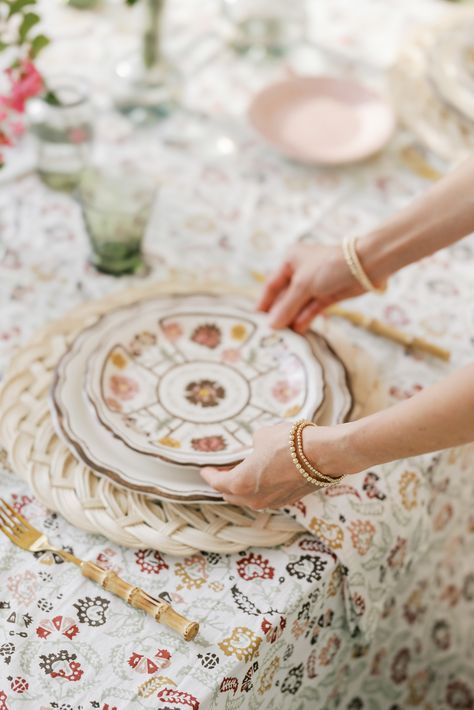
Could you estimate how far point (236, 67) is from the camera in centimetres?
165

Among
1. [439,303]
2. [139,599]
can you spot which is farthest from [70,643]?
[439,303]

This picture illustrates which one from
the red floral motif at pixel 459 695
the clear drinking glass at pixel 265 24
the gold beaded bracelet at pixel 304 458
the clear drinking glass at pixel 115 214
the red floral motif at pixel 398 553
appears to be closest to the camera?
the gold beaded bracelet at pixel 304 458

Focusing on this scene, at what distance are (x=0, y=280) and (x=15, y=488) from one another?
1.21 feet

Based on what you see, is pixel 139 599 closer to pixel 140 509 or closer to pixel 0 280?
pixel 140 509

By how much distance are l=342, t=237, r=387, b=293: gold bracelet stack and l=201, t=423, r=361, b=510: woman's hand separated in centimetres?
30

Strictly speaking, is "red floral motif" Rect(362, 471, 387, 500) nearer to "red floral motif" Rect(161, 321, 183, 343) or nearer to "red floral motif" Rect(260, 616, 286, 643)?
"red floral motif" Rect(260, 616, 286, 643)

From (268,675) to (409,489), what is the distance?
0.87 feet

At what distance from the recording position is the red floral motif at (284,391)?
3.30 feet

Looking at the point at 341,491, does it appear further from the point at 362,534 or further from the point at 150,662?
the point at 150,662

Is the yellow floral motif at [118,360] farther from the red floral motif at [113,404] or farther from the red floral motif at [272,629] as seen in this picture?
the red floral motif at [272,629]

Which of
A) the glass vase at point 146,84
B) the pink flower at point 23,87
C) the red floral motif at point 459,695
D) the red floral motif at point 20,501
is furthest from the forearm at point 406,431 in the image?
the glass vase at point 146,84

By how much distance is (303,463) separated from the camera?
0.86 m

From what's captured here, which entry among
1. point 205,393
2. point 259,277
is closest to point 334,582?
point 205,393

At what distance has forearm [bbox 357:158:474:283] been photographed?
1.03m
